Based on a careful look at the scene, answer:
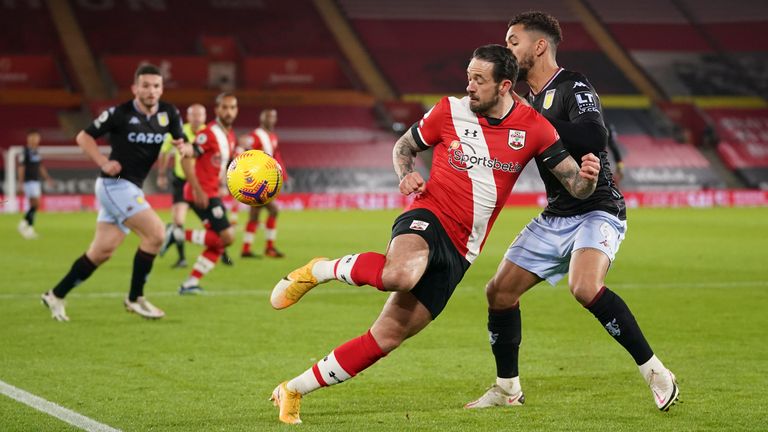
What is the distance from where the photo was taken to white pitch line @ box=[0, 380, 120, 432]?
226 inches

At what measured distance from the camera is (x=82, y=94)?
38938 mm

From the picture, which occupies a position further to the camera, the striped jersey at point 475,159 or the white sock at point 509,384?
the white sock at point 509,384

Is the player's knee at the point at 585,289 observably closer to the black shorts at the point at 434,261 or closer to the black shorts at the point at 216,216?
the black shorts at the point at 434,261

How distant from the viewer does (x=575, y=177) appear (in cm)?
600

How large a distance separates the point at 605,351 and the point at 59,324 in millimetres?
4808

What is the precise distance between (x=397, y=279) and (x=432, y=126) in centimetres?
96

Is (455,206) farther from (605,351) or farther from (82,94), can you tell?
(82,94)

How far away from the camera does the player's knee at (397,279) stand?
18.2ft

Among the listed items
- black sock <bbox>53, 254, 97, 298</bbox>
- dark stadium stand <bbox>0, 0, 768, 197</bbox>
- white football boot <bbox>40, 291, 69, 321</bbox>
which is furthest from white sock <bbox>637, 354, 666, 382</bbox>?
dark stadium stand <bbox>0, 0, 768, 197</bbox>

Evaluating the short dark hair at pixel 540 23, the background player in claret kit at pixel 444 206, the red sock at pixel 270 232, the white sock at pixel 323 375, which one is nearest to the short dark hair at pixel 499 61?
the background player in claret kit at pixel 444 206

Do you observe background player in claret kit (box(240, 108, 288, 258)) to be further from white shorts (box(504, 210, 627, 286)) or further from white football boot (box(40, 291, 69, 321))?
white shorts (box(504, 210, 627, 286))

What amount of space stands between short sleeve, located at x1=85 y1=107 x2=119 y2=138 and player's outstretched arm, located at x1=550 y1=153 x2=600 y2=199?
16.7ft

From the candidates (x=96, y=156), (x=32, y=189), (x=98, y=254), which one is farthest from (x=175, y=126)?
(x=32, y=189)

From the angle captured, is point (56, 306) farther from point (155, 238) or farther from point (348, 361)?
point (348, 361)
